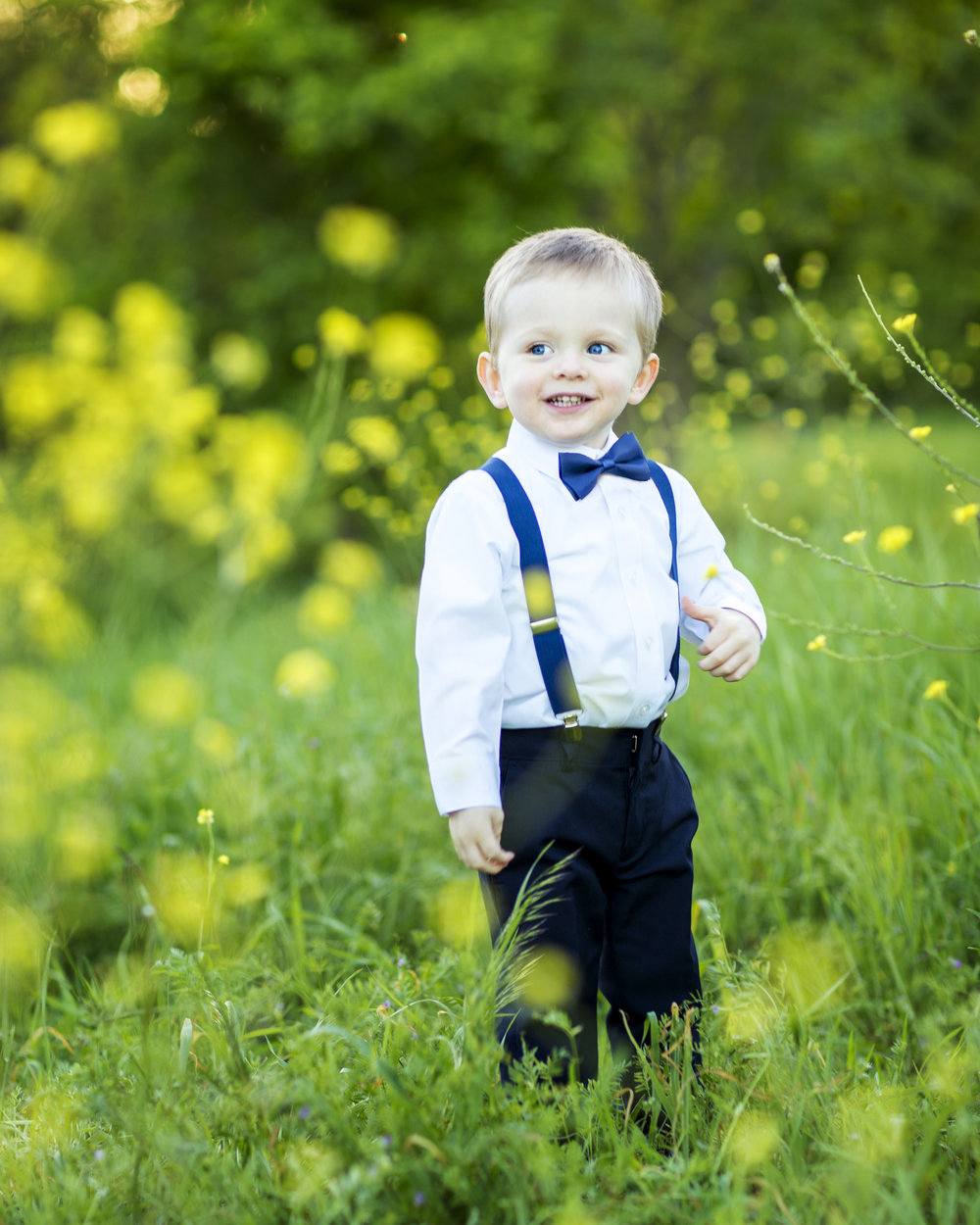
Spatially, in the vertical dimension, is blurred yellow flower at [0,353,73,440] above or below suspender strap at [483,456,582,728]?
above

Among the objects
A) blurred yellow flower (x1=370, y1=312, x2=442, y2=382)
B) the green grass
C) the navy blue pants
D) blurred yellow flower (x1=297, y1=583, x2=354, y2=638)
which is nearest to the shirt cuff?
the navy blue pants

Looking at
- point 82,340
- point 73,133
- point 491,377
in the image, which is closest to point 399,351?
point 73,133

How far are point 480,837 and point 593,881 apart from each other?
0.74 feet

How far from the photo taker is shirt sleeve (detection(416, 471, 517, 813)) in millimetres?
1446

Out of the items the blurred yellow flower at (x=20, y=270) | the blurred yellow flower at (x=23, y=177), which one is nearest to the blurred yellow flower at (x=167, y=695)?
the blurred yellow flower at (x=20, y=270)

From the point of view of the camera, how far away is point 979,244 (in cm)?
1383

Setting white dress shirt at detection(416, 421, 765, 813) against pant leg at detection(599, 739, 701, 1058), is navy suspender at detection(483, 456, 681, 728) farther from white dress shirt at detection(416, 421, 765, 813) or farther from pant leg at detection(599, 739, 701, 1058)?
pant leg at detection(599, 739, 701, 1058)

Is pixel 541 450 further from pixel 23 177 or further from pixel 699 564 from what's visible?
pixel 23 177

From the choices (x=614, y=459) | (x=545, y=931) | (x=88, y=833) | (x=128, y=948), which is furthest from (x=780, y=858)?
(x=88, y=833)

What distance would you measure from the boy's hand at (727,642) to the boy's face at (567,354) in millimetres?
347

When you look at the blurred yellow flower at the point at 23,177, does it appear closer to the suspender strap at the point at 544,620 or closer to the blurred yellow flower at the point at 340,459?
the blurred yellow flower at the point at 340,459

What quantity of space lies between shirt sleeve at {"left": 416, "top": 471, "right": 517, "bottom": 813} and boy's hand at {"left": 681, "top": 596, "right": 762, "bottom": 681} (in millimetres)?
320

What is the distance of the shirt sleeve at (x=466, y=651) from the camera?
4.75ft

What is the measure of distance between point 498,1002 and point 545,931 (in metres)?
0.13
